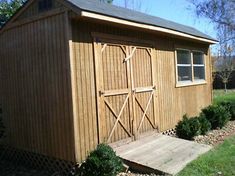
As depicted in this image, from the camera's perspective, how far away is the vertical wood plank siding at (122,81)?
7.79m

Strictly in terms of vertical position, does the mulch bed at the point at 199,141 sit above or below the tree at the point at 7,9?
below

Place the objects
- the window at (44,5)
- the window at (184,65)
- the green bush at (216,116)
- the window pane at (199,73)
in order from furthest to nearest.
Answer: the window pane at (199,73) < the green bush at (216,116) < the window at (184,65) < the window at (44,5)

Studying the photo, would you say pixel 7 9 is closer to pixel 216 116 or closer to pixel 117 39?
pixel 117 39

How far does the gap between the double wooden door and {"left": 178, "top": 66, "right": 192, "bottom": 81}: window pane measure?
8.02 ft

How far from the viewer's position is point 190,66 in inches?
538

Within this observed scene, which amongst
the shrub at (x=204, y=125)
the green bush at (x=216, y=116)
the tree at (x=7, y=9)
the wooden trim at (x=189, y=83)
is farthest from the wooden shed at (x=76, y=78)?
the tree at (x=7, y=9)

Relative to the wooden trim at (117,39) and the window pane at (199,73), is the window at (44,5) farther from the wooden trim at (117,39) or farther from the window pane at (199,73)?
the window pane at (199,73)

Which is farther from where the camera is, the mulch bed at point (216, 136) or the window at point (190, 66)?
the window at point (190, 66)

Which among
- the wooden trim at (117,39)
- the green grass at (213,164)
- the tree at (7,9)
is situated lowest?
the green grass at (213,164)

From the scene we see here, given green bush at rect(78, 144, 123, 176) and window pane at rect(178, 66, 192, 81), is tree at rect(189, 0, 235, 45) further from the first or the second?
green bush at rect(78, 144, 123, 176)

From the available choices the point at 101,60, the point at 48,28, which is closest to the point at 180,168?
the point at 101,60

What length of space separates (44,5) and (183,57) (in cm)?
649

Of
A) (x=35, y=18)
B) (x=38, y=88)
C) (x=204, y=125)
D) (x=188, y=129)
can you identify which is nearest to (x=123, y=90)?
(x=38, y=88)

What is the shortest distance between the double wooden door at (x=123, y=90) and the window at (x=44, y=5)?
51.8 inches
